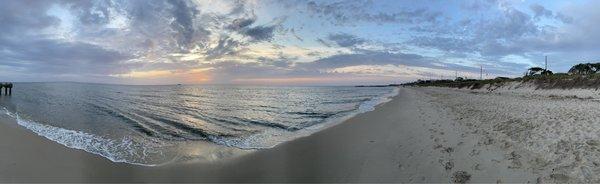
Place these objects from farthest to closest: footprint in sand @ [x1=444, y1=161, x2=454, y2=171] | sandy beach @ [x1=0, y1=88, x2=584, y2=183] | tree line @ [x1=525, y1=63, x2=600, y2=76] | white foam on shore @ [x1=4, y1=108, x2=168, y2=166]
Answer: tree line @ [x1=525, y1=63, x2=600, y2=76], white foam on shore @ [x1=4, y1=108, x2=168, y2=166], footprint in sand @ [x1=444, y1=161, x2=454, y2=171], sandy beach @ [x1=0, y1=88, x2=584, y2=183]

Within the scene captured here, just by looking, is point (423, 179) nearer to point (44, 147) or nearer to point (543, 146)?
point (543, 146)

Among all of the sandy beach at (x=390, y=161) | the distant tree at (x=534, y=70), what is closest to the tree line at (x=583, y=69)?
the distant tree at (x=534, y=70)

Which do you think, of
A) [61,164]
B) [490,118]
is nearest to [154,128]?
[61,164]

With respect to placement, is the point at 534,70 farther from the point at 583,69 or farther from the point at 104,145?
the point at 104,145

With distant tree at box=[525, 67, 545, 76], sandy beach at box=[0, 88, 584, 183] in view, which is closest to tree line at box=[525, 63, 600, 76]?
distant tree at box=[525, 67, 545, 76]

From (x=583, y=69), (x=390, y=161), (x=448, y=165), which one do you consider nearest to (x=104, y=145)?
(x=390, y=161)

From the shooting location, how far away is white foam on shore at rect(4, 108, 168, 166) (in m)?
11.2

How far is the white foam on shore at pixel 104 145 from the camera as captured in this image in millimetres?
11211

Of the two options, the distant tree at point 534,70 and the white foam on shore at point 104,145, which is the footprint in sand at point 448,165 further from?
the distant tree at point 534,70

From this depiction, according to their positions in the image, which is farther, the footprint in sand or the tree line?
the tree line

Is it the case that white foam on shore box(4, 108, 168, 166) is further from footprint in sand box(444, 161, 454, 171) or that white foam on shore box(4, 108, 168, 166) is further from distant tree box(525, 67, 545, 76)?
distant tree box(525, 67, 545, 76)

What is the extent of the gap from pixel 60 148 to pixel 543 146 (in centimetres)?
1550

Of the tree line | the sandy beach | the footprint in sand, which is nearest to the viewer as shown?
the sandy beach

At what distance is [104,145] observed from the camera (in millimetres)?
13398
